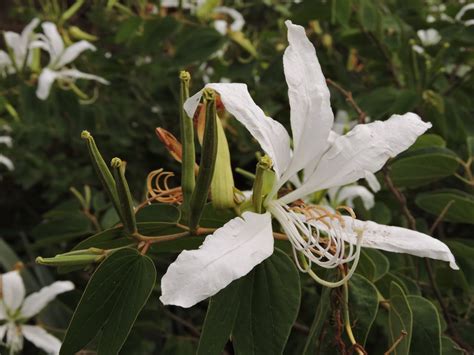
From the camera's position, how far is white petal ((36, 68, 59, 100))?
1.66m

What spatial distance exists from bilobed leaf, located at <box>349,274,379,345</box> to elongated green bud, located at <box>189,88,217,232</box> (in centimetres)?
25

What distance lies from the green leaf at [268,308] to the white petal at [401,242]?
9 cm

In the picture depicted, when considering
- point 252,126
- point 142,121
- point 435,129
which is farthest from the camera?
point 142,121

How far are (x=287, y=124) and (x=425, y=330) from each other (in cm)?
114

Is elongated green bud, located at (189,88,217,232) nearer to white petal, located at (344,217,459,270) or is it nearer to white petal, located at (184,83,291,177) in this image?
white petal, located at (184,83,291,177)

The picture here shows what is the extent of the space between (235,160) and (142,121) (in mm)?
458

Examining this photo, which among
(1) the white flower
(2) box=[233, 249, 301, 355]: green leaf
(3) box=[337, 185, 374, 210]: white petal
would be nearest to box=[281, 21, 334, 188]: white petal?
(1) the white flower

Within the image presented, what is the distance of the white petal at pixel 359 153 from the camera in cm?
77

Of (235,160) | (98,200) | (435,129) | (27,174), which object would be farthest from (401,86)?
(27,174)

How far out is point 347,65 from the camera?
2.03 meters

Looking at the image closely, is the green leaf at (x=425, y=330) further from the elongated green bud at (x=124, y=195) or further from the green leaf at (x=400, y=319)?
the elongated green bud at (x=124, y=195)

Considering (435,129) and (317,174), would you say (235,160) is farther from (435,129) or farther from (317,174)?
(317,174)

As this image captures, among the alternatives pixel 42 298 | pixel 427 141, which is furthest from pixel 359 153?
pixel 42 298

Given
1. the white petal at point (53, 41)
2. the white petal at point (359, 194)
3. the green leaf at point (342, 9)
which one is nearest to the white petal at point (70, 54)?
the white petal at point (53, 41)
